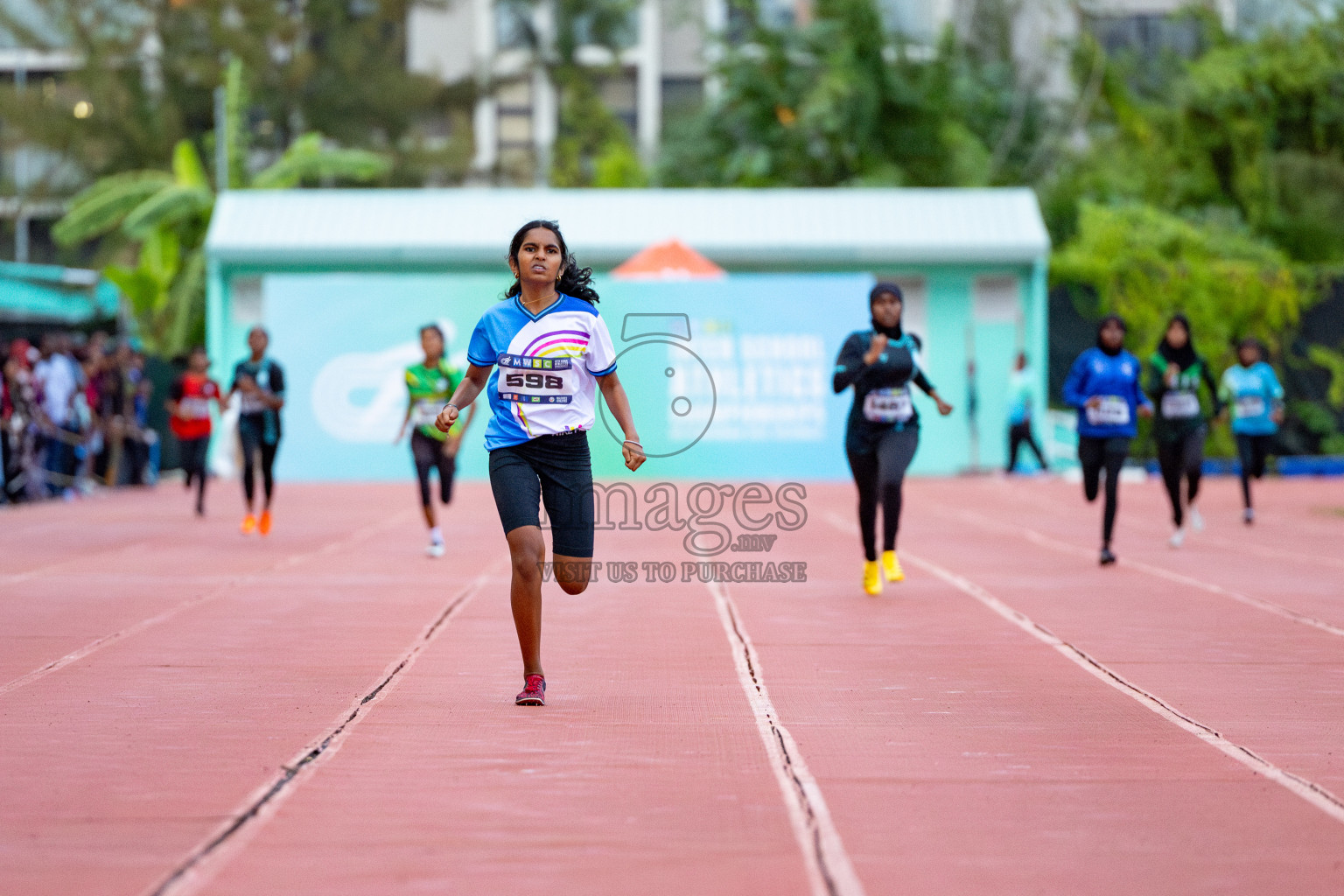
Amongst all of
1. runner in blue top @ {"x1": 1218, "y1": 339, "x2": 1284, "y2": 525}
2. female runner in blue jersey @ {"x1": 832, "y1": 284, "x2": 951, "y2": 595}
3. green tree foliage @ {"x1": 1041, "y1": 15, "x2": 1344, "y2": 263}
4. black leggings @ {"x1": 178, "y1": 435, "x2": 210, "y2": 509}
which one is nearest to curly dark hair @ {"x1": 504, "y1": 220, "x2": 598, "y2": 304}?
female runner in blue jersey @ {"x1": 832, "y1": 284, "x2": 951, "y2": 595}

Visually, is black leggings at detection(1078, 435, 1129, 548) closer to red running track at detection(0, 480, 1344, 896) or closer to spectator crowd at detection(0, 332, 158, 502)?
red running track at detection(0, 480, 1344, 896)

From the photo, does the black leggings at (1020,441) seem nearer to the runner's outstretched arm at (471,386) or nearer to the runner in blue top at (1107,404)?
the runner in blue top at (1107,404)

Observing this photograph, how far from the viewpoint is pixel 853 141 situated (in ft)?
139

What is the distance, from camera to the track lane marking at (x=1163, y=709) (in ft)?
19.1

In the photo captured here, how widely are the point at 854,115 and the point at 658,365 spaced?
17.0 metres

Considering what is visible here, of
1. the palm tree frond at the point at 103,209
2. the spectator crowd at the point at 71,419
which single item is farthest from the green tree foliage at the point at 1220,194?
the palm tree frond at the point at 103,209

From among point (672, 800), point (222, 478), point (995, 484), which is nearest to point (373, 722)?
point (672, 800)

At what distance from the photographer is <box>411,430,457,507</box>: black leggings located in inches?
568

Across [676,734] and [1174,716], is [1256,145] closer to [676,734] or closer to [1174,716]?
[1174,716]

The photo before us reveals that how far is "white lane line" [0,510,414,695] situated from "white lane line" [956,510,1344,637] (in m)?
6.57

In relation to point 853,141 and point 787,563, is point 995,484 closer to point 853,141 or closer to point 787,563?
point 787,563

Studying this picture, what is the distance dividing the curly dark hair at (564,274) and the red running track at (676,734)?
183cm

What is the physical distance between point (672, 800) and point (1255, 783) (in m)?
2.08

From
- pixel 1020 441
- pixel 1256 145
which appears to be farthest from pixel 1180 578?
pixel 1256 145
